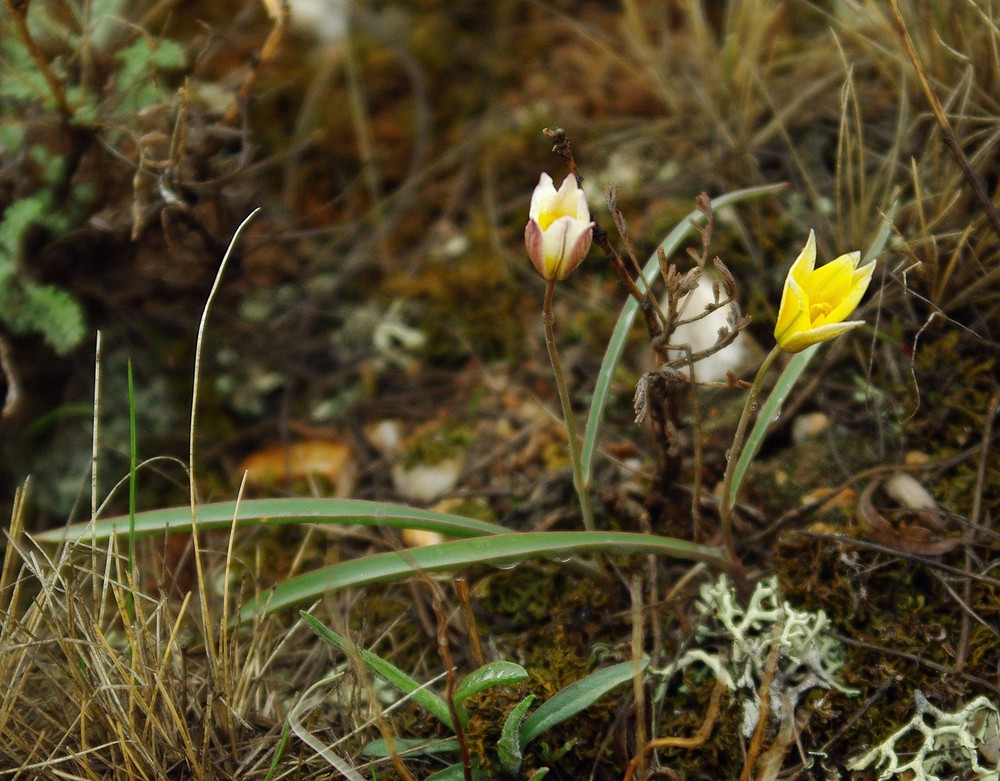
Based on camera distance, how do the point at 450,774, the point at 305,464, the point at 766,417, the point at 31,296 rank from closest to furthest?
1. the point at 450,774
2. the point at 766,417
3. the point at 31,296
4. the point at 305,464

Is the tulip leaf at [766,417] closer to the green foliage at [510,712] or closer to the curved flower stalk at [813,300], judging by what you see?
the curved flower stalk at [813,300]

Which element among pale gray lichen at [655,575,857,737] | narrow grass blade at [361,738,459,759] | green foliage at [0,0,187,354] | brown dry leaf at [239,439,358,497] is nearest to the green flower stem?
pale gray lichen at [655,575,857,737]

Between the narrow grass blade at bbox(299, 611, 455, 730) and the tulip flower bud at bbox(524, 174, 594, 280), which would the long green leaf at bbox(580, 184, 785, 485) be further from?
the narrow grass blade at bbox(299, 611, 455, 730)

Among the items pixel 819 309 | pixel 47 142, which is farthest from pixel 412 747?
pixel 47 142

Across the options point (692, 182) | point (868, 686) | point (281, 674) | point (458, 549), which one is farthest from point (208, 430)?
point (868, 686)

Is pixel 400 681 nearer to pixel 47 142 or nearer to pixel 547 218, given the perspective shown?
pixel 547 218

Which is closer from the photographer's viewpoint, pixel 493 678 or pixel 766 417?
pixel 493 678
